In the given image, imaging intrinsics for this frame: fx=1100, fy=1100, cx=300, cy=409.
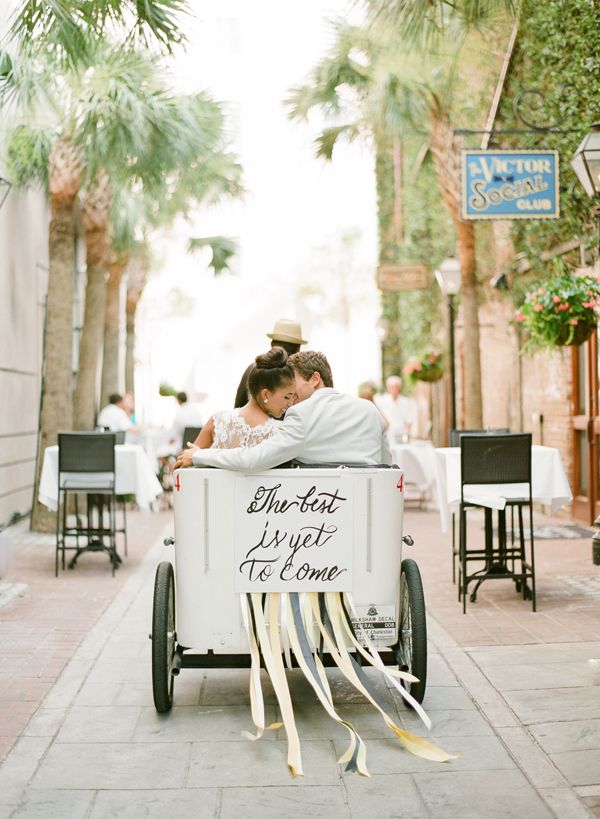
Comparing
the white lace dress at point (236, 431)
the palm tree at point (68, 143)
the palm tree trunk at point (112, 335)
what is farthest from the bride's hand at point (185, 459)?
the palm tree trunk at point (112, 335)

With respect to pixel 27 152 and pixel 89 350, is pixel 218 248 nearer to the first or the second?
pixel 89 350

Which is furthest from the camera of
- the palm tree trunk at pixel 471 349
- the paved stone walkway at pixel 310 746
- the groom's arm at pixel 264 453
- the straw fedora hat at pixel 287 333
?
the palm tree trunk at pixel 471 349

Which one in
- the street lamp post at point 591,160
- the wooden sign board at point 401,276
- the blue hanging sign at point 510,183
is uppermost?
the wooden sign board at point 401,276

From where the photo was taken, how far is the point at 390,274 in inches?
767

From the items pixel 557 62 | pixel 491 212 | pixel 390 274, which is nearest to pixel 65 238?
pixel 491 212

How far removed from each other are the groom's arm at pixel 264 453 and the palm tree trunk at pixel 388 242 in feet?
76.1

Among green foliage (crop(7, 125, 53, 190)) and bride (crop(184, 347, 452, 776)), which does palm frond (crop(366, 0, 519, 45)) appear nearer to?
green foliage (crop(7, 125, 53, 190))

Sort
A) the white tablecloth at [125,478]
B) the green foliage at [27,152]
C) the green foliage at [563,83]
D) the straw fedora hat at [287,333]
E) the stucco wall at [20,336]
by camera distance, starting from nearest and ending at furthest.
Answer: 1. the straw fedora hat at [287,333]
2. the white tablecloth at [125,478]
3. the green foliage at [563,83]
4. the green foliage at [27,152]
5. the stucco wall at [20,336]

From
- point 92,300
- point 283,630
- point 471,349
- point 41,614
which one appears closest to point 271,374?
point 283,630

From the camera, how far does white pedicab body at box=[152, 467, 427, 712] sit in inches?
196

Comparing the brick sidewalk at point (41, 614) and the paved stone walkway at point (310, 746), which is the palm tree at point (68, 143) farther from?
the paved stone walkway at point (310, 746)

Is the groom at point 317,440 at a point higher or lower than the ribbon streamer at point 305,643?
higher

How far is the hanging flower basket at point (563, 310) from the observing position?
936 cm

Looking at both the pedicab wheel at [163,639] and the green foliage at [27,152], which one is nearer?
the pedicab wheel at [163,639]
